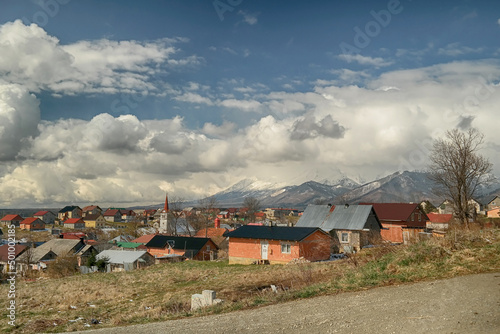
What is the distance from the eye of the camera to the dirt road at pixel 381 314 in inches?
353

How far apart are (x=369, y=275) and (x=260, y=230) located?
24304 mm

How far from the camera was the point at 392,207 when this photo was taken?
55969mm

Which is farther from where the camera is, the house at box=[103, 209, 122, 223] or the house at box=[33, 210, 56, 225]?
the house at box=[103, 209, 122, 223]

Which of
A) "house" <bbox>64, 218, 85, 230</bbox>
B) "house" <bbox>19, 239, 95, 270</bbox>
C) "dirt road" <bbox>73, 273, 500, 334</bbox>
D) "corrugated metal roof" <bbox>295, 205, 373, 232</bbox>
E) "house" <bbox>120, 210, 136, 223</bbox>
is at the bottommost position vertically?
"house" <bbox>19, 239, 95, 270</bbox>

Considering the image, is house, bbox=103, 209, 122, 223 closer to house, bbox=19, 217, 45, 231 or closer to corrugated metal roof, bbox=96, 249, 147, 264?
house, bbox=19, 217, 45, 231

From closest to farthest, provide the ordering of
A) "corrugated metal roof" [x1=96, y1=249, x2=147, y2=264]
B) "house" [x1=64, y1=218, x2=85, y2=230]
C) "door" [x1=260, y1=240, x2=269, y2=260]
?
"door" [x1=260, y1=240, x2=269, y2=260], "corrugated metal roof" [x1=96, y1=249, x2=147, y2=264], "house" [x1=64, y1=218, x2=85, y2=230]

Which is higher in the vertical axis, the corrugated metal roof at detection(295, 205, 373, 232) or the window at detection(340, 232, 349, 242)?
the corrugated metal roof at detection(295, 205, 373, 232)

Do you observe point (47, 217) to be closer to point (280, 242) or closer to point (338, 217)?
point (338, 217)

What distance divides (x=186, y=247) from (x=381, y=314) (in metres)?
48.8

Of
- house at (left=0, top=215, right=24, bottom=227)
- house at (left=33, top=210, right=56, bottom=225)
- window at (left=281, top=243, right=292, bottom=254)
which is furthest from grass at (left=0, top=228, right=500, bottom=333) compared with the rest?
house at (left=33, top=210, right=56, bottom=225)

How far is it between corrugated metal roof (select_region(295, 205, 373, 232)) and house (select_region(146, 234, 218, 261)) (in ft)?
58.7

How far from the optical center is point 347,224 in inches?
1745

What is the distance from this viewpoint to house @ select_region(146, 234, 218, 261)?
184ft

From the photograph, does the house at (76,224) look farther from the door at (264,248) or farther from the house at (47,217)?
the door at (264,248)
